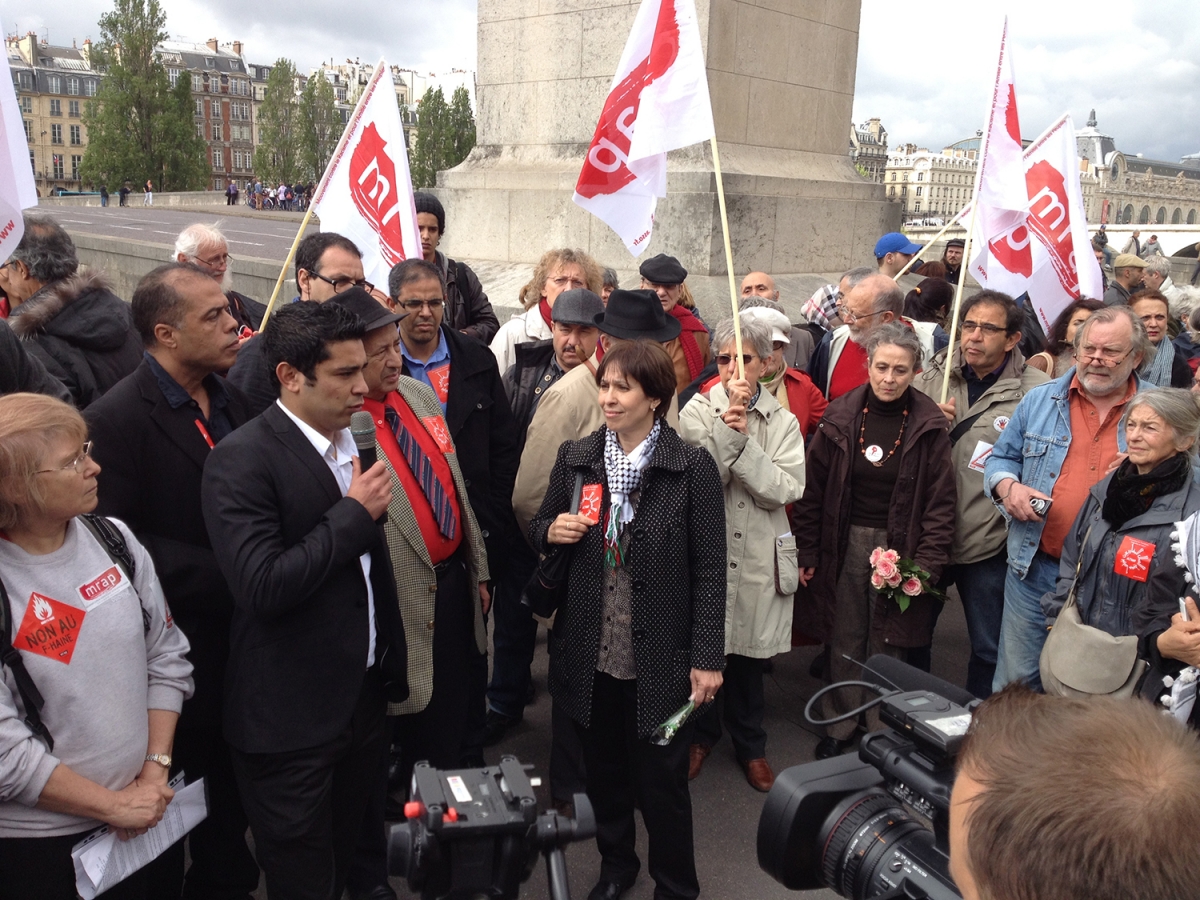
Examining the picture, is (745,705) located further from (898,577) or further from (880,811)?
(880,811)

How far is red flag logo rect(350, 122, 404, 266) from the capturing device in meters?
4.64

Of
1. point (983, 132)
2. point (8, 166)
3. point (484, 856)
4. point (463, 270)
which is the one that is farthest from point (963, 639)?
point (8, 166)

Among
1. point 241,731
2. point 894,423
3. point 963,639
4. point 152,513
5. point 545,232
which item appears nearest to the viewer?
point 241,731

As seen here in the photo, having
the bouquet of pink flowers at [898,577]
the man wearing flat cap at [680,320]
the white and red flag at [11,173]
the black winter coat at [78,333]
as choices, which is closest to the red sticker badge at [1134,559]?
the bouquet of pink flowers at [898,577]

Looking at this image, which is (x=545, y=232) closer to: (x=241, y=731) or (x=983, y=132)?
(x=983, y=132)

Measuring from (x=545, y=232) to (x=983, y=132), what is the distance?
3611 mm

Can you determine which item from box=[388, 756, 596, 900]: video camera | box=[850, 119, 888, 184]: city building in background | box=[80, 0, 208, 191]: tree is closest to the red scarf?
box=[388, 756, 596, 900]: video camera

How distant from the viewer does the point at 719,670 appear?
3.06m

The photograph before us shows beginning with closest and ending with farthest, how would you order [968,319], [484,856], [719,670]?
[484,856] < [719,670] < [968,319]

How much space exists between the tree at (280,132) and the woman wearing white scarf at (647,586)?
7929 cm

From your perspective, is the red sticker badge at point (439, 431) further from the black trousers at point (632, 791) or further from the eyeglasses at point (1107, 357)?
the eyeglasses at point (1107, 357)

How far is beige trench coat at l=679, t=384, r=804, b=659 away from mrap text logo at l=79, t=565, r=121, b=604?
2.22m

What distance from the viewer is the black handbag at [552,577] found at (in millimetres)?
3141

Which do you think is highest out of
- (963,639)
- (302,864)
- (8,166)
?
(8,166)
